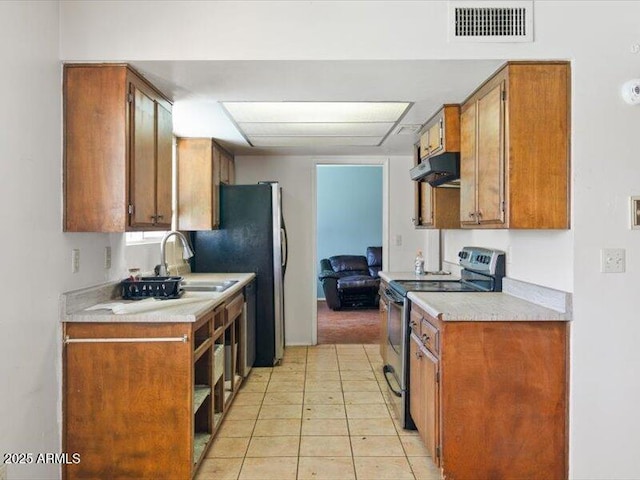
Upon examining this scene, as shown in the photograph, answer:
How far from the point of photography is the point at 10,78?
6.19 feet

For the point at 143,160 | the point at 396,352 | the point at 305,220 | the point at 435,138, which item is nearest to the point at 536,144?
the point at 435,138

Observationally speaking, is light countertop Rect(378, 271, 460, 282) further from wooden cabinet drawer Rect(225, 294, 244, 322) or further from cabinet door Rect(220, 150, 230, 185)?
cabinet door Rect(220, 150, 230, 185)

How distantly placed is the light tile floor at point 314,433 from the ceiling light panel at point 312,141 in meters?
2.10

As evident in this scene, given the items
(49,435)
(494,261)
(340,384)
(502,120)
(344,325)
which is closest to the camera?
(49,435)

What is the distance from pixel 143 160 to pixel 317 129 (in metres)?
1.64

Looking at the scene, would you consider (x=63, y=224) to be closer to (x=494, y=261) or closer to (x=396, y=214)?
(x=494, y=261)

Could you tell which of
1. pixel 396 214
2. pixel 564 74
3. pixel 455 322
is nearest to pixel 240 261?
pixel 396 214

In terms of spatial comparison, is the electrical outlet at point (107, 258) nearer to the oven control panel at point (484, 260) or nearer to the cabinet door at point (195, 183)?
the cabinet door at point (195, 183)

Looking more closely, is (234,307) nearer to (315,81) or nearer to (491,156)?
(315,81)

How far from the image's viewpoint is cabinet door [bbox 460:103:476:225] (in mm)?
2730

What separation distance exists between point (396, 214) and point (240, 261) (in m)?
1.86

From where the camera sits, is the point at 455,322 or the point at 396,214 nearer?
the point at 455,322

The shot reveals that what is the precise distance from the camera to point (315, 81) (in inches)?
99.5

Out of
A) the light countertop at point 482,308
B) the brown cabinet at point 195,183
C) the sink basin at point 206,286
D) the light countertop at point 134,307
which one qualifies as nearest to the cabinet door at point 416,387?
the light countertop at point 482,308
